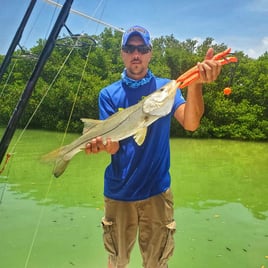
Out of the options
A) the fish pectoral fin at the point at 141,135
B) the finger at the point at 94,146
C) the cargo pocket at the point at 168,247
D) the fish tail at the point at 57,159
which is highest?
the fish pectoral fin at the point at 141,135

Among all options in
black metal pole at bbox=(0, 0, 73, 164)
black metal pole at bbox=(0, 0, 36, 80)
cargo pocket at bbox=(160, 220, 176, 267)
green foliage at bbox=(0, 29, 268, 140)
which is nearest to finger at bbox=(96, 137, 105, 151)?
black metal pole at bbox=(0, 0, 73, 164)

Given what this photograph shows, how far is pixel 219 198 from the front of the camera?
7621 mm

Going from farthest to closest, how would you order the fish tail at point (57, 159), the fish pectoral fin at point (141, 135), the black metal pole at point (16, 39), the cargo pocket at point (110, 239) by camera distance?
the black metal pole at point (16, 39)
the cargo pocket at point (110, 239)
the fish tail at point (57, 159)
the fish pectoral fin at point (141, 135)

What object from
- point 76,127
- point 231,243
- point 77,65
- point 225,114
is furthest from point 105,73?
point 231,243

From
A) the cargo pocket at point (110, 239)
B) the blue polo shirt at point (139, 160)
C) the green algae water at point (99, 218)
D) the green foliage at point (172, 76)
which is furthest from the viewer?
the green foliage at point (172, 76)

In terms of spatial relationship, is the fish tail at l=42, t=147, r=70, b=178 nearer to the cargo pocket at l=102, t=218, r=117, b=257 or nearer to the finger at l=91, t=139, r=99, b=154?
the finger at l=91, t=139, r=99, b=154

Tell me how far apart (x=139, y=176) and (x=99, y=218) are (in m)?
3.64

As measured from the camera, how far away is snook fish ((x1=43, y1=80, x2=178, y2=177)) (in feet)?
7.36

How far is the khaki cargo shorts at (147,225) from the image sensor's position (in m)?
2.74

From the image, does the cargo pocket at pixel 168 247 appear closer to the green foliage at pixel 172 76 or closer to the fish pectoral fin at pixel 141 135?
the fish pectoral fin at pixel 141 135

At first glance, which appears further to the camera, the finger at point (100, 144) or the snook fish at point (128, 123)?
the finger at point (100, 144)

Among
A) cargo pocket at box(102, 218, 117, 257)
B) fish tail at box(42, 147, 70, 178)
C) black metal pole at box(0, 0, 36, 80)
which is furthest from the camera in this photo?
black metal pole at box(0, 0, 36, 80)

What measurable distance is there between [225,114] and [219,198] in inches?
715

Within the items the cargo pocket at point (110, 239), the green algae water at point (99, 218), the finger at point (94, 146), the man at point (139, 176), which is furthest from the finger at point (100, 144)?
the cargo pocket at point (110, 239)
